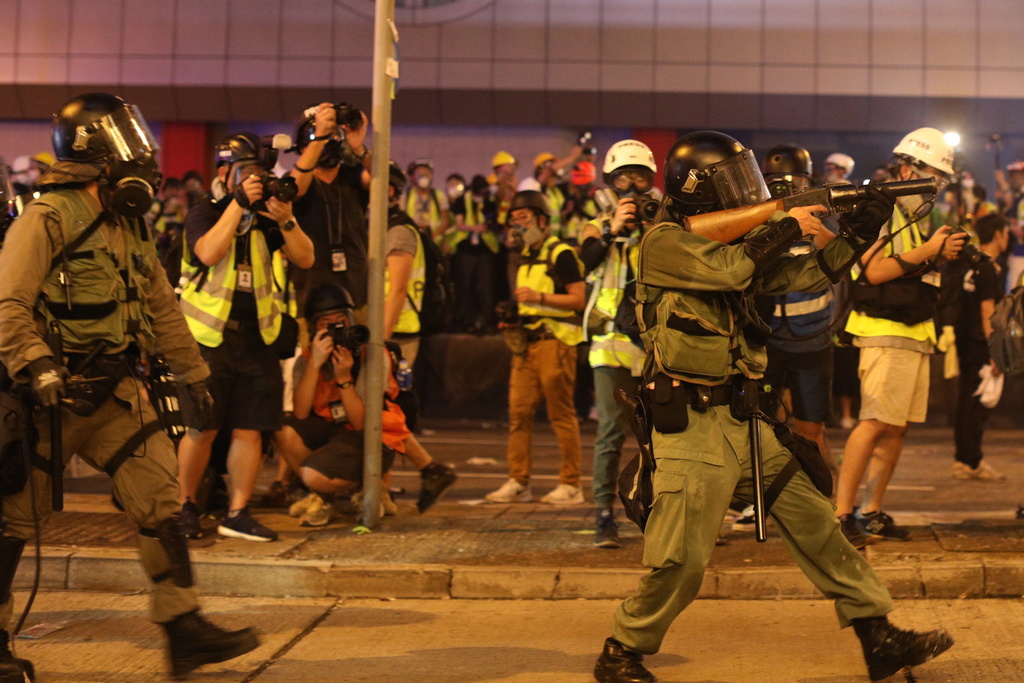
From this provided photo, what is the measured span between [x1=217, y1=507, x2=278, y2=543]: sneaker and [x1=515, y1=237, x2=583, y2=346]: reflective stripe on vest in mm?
2411

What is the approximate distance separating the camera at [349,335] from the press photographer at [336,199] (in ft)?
1.54

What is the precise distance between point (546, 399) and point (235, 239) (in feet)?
8.25

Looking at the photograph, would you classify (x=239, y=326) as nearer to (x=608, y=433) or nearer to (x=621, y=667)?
(x=608, y=433)

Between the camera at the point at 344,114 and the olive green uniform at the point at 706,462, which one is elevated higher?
the camera at the point at 344,114

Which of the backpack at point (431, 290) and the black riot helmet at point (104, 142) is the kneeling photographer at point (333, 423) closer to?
the backpack at point (431, 290)

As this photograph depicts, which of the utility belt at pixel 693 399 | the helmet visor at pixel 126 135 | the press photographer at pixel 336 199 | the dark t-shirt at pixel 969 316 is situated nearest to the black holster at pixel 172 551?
the helmet visor at pixel 126 135

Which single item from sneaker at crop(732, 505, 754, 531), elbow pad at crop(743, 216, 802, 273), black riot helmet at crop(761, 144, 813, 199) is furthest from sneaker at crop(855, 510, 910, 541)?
elbow pad at crop(743, 216, 802, 273)

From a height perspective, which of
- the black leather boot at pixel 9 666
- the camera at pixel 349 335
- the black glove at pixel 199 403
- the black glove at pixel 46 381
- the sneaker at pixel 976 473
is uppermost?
the camera at pixel 349 335

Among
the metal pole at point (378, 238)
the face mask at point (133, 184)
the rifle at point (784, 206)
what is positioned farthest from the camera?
→ the metal pole at point (378, 238)

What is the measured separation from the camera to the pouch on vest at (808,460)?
15.6ft

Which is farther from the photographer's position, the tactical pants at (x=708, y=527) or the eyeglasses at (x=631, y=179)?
the eyeglasses at (x=631, y=179)

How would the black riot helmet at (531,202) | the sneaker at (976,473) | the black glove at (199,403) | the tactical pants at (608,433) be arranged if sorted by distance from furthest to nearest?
the sneaker at (976,473), the black riot helmet at (531,202), the tactical pants at (608,433), the black glove at (199,403)

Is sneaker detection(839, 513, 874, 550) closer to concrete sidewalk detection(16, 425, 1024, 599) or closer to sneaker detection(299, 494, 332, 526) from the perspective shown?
concrete sidewalk detection(16, 425, 1024, 599)

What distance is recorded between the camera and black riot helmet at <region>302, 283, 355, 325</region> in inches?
300
